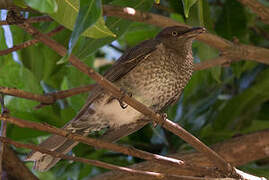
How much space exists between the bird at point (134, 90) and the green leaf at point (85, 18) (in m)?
1.22

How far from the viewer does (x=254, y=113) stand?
3.90 metres

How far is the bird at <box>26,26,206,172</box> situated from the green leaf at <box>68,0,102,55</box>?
1224 mm

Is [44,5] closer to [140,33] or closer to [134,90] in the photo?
[134,90]

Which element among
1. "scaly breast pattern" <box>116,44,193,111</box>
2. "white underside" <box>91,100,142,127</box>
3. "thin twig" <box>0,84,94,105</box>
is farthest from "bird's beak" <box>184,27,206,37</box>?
"thin twig" <box>0,84,94,105</box>

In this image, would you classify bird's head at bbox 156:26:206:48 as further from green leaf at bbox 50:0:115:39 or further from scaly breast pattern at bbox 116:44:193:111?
green leaf at bbox 50:0:115:39

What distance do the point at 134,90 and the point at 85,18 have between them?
1410 millimetres

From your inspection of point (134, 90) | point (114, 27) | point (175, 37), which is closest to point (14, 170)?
point (134, 90)

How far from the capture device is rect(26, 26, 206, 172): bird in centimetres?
320

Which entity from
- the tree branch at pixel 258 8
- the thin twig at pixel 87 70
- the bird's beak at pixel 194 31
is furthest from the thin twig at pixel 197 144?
the tree branch at pixel 258 8

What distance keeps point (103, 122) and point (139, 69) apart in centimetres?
49

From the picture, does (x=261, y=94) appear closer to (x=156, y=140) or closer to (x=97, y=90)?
(x=156, y=140)

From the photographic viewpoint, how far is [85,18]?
1873 mm

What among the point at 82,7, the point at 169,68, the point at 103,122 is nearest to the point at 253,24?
the point at 169,68

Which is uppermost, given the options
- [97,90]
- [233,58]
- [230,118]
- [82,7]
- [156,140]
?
[82,7]
